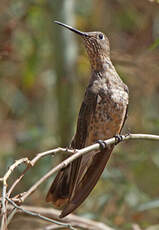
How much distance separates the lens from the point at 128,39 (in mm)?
5684

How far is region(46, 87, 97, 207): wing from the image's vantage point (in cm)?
264

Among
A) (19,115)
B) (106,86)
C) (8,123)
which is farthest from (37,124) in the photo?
(106,86)

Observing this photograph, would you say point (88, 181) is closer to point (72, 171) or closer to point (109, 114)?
point (72, 171)

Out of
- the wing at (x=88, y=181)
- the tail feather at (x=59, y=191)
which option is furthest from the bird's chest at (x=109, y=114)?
the tail feather at (x=59, y=191)

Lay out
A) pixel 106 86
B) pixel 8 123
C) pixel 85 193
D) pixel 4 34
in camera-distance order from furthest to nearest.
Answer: pixel 8 123
pixel 4 34
pixel 106 86
pixel 85 193

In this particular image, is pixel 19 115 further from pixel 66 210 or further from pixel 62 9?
pixel 66 210

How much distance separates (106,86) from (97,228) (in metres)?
0.80

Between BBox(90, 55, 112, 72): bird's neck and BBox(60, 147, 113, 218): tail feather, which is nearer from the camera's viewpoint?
BBox(60, 147, 113, 218): tail feather

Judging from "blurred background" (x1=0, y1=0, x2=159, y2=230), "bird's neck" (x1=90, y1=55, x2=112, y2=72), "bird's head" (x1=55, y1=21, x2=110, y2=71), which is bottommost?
"blurred background" (x1=0, y1=0, x2=159, y2=230)

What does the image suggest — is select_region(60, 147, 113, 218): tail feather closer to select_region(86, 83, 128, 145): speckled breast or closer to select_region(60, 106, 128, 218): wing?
select_region(60, 106, 128, 218): wing

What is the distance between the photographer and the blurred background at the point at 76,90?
3766 mm

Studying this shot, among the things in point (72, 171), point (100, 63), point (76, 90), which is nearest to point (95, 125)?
point (72, 171)

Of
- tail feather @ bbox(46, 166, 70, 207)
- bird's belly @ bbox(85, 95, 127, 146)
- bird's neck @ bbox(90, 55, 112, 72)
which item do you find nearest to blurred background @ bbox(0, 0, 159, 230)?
bird's belly @ bbox(85, 95, 127, 146)

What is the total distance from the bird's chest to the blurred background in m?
0.28
